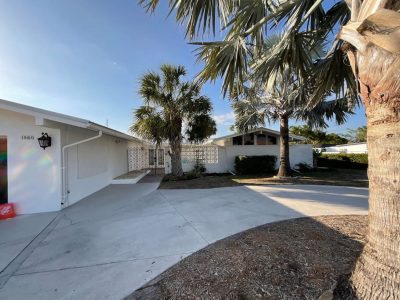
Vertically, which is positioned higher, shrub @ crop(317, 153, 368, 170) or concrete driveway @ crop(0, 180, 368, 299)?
shrub @ crop(317, 153, 368, 170)

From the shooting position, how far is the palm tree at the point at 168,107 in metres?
11.2

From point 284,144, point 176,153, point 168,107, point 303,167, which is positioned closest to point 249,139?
point 303,167

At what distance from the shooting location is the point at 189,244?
400 centimetres

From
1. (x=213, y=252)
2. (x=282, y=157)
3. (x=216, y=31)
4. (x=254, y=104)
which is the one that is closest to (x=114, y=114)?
(x=254, y=104)

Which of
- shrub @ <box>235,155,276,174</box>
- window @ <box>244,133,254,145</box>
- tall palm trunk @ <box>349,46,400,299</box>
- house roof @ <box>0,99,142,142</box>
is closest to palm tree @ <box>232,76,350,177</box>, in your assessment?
shrub @ <box>235,155,276,174</box>

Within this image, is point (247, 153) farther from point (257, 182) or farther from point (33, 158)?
point (33, 158)

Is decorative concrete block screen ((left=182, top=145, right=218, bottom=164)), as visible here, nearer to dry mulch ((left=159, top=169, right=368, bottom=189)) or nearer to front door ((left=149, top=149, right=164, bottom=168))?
dry mulch ((left=159, top=169, right=368, bottom=189))

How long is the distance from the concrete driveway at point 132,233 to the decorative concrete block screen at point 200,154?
7.21 meters

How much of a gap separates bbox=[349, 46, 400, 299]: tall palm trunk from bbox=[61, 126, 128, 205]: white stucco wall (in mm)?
7670

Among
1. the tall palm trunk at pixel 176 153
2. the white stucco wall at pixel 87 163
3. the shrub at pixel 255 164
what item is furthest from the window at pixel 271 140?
the white stucco wall at pixel 87 163

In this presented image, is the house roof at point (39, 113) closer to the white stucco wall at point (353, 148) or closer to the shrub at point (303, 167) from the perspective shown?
the shrub at point (303, 167)

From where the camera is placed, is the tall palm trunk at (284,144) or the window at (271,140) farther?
the window at (271,140)

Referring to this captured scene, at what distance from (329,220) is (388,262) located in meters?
3.42

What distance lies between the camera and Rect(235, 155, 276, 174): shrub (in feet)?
50.9
